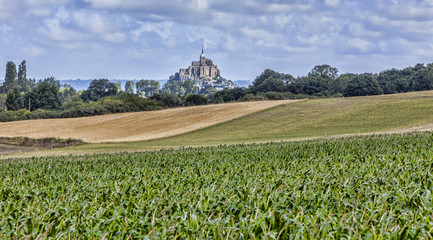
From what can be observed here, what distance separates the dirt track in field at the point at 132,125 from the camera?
250 feet

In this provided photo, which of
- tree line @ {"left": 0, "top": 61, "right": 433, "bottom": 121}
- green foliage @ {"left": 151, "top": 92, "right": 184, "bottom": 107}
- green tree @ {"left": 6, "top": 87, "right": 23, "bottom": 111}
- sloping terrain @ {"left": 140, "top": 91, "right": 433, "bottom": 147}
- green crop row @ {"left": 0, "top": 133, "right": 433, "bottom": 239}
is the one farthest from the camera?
green tree @ {"left": 6, "top": 87, "right": 23, "bottom": 111}

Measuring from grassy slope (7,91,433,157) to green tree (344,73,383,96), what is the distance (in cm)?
2669

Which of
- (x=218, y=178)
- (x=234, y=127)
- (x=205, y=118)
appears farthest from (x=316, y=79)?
(x=218, y=178)

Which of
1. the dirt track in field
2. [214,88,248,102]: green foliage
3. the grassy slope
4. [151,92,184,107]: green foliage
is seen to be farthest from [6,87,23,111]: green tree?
the grassy slope

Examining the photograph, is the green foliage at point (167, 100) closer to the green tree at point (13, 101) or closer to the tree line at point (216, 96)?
the tree line at point (216, 96)

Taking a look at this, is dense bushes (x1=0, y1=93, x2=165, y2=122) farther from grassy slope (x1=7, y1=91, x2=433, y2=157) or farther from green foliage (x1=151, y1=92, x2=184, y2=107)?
grassy slope (x1=7, y1=91, x2=433, y2=157)

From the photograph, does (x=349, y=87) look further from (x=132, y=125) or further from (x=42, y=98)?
(x=42, y=98)

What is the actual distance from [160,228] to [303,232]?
6.19ft

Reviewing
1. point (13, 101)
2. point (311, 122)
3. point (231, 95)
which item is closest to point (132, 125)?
point (311, 122)

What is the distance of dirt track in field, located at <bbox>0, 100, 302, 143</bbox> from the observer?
7625cm

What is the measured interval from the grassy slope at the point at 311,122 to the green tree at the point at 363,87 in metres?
26.7

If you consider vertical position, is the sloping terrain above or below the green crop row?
above

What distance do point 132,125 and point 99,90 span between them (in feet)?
339

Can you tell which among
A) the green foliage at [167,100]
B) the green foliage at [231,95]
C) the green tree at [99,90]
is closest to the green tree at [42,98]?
the green tree at [99,90]
